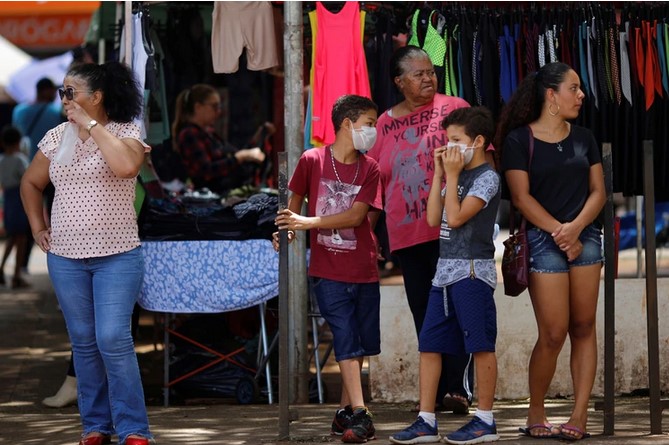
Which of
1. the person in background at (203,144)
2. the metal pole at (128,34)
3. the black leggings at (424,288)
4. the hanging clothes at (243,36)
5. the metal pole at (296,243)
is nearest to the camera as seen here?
the black leggings at (424,288)

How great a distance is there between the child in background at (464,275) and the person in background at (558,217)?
186mm

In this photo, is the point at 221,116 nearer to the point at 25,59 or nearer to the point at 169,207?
the point at 169,207

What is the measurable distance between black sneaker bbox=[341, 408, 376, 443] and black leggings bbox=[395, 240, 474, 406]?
34.7 inches

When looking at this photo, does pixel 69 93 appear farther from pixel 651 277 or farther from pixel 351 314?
pixel 651 277

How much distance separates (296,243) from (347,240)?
127 cm

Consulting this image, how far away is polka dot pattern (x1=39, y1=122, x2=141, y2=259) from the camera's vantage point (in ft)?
19.5

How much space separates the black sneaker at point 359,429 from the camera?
612 centimetres

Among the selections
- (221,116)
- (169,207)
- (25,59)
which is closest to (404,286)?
(169,207)

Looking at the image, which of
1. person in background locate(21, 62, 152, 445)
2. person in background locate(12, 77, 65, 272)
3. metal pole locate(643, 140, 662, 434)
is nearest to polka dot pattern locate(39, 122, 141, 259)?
person in background locate(21, 62, 152, 445)

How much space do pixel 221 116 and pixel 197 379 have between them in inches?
177

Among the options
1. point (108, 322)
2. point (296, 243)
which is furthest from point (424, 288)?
point (108, 322)

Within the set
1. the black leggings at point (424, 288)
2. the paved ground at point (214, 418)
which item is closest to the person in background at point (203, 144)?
the paved ground at point (214, 418)

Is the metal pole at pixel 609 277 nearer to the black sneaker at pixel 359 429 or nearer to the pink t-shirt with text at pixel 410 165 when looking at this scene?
Answer: the pink t-shirt with text at pixel 410 165

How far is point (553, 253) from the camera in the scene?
6031 mm
